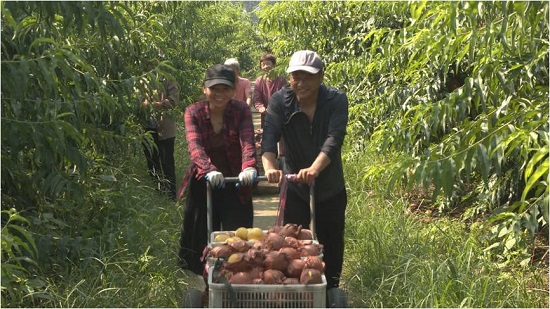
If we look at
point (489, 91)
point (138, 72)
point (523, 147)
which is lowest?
point (523, 147)

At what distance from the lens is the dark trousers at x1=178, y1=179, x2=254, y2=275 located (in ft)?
20.2

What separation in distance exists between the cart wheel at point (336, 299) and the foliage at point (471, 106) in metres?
0.67

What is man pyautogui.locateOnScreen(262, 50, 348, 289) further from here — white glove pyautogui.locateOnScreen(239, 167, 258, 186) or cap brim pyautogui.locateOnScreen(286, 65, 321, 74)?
white glove pyautogui.locateOnScreen(239, 167, 258, 186)

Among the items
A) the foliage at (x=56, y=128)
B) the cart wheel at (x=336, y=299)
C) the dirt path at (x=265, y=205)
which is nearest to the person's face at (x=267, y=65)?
the dirt path at (x=265, y=205)

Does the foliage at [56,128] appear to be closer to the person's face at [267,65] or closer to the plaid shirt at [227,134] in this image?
the plaid shirt at [227,134]

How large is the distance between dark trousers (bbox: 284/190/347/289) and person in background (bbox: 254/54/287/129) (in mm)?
5677

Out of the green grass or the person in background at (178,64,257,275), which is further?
the person in background at (178,64,257,275)

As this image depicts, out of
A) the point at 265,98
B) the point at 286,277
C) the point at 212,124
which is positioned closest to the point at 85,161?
the point at 212,124

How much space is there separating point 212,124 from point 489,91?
70.9 inches

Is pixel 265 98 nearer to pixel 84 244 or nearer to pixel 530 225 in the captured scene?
pixel 84 244

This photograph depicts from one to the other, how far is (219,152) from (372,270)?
1.51 m

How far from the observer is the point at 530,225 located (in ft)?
16.3

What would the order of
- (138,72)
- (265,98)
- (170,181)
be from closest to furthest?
(138,72) < (170,181) < (265,98)

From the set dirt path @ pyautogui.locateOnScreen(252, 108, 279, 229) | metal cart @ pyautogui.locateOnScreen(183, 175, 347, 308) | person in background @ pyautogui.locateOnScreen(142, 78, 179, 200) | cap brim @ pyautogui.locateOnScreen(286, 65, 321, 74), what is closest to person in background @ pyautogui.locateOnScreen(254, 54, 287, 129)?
dirt path @ pyautogui.locateOnScreen(252, 108, 279, 229)
